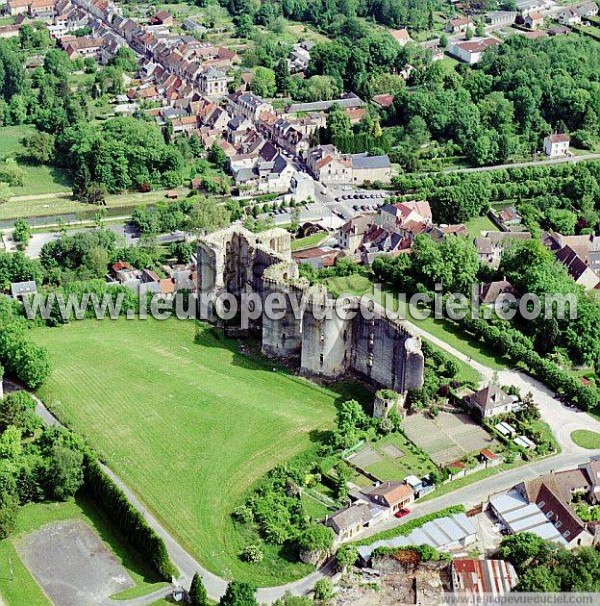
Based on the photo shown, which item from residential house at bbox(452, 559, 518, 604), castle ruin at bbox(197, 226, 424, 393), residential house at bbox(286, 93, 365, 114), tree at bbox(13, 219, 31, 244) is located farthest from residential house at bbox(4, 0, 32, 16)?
residential house at bbox(452, 559, 518, 604)

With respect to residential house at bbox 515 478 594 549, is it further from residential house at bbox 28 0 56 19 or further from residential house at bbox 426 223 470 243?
residential house at bbox 28 0 56 19

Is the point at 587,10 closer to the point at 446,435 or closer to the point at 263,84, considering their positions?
the point at 263,84

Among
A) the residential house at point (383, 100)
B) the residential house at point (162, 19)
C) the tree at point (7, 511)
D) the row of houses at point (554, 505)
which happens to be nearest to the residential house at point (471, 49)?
the residential house at point (383, 100)

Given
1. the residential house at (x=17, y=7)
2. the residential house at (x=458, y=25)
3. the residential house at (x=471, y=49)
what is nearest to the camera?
the residential house at (x=471, y=49)

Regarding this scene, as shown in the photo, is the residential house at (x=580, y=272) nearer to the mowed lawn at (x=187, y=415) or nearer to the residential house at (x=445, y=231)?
the residential house at (x=445, y=231)

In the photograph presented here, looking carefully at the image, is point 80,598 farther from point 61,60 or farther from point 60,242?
point 61,60

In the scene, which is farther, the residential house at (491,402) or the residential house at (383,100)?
the residential house at (383,100)
